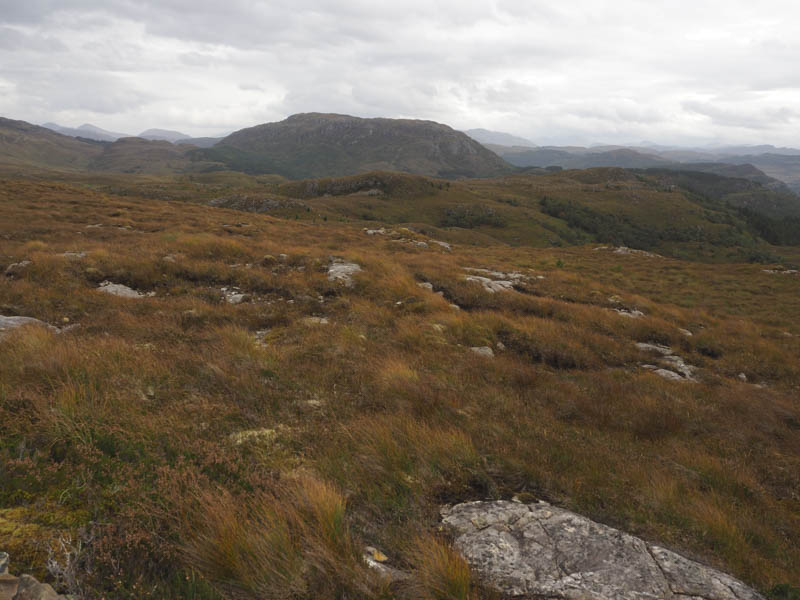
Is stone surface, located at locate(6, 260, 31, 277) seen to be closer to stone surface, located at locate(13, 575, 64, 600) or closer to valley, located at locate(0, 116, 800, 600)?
valley, located at locate(0, 116, 800, 600)

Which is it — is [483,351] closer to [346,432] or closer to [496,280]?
[346,432]

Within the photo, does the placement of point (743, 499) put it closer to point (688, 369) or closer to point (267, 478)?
point (267, 478)

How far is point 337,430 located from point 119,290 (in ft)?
30.2

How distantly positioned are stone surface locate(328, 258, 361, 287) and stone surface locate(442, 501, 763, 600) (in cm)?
994

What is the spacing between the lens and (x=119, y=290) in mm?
10359

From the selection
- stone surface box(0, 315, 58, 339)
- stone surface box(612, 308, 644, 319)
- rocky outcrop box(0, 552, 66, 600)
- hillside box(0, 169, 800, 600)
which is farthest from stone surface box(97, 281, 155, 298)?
stone surface box(612, 308, 644, 319)

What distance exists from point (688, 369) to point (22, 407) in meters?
13.4

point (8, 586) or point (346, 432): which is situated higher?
point (8, 586)

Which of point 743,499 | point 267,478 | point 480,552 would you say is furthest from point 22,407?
point 743,499

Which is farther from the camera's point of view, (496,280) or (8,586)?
(496,280)

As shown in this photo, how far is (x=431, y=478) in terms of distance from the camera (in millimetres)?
3984

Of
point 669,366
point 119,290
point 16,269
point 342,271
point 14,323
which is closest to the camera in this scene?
point 14,323

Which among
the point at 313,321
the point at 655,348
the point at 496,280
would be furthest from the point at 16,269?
the point at 655,348

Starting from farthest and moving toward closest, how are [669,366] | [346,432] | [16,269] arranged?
[16,269], [669,366], [346,432]
